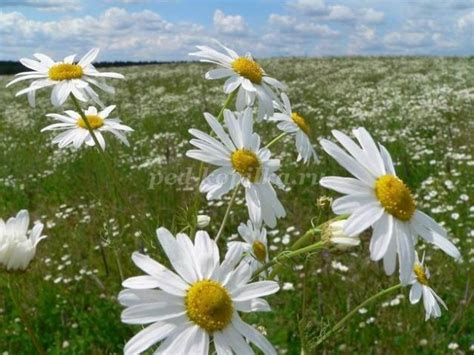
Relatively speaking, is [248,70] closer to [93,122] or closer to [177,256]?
[93,122]

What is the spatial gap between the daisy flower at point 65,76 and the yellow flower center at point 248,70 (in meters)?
0.48

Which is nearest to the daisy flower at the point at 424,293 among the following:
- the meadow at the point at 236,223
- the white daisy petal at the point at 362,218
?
the meadow at the point at 236,223

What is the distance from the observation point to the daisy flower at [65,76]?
2.44m

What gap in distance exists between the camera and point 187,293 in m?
1.50

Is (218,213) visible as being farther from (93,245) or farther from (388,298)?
(388,298)

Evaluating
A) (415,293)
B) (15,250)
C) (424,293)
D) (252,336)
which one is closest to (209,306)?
(252,336)

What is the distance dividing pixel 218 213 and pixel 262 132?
11.7 feet

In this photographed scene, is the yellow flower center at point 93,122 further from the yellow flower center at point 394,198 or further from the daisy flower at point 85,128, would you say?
the yellow flower center at point 394,198

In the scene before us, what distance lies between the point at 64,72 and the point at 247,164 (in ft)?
3.53

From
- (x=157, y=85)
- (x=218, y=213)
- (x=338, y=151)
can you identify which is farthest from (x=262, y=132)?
(x=157, y=85)

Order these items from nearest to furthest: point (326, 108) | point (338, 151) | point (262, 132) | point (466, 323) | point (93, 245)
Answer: point (338, 151), point (466, 323), point (93, 245), point (262, 132), point (326, 108)

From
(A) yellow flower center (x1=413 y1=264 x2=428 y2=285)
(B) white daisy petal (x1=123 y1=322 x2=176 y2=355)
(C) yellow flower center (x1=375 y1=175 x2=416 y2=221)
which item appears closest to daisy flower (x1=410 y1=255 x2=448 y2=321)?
(A) yellow flower center (x1=413 y1=264 x2=428 y2=285)

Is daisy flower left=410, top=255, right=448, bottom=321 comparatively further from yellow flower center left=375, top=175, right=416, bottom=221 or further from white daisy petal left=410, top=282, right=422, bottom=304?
yellow flower center left=375, top=175, right=416, bottom=221

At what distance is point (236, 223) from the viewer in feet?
21.5
